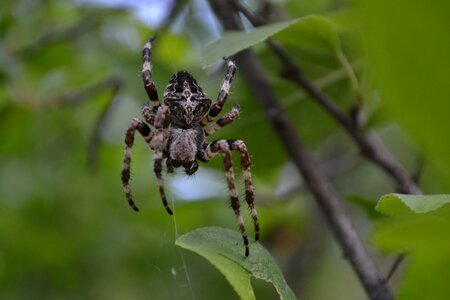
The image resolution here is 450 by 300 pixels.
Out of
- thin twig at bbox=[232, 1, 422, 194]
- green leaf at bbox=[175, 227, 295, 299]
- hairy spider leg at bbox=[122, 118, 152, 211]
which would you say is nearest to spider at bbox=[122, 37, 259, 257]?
hairy spider leg at bbox=[122, 118, 152, 211]

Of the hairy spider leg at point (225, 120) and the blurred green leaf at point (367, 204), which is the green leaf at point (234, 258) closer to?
the blurred green leaf at point (367, 204)

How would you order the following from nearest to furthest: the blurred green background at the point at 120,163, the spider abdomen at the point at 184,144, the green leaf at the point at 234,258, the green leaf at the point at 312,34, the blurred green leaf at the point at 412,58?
the blurred green leaf at the point at 412,58 → the green leaf at the point at 234,258 → the green leaf at the point at 312,34 → the spider abdomen at the point at 184,144 → the blurred green background at the point at 120,163

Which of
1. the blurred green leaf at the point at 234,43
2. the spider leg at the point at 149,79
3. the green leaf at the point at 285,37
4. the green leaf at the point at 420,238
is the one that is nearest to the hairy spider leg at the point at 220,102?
the spider leg at the point at 149,79

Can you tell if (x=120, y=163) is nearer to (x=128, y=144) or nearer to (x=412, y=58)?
(x=128, y=144)

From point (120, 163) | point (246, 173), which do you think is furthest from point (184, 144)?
point (120, 163)

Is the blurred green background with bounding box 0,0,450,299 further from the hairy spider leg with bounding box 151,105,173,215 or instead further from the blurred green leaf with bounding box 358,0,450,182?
the blurred green leaf with bounding box 358,0,450,182

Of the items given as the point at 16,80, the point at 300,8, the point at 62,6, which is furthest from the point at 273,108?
the point at 62,6
